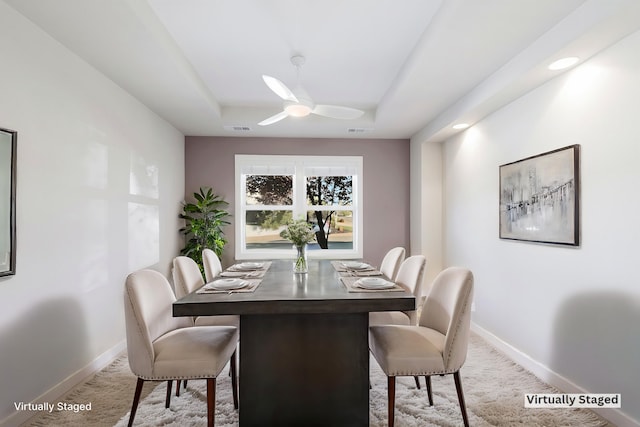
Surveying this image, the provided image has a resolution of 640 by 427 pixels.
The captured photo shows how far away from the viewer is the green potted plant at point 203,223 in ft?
15.2

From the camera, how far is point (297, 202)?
519 cm

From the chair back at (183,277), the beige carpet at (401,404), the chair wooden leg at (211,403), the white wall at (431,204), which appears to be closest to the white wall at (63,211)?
the beige carpet at (401,404)

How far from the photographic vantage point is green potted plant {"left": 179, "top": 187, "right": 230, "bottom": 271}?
4.63 meters

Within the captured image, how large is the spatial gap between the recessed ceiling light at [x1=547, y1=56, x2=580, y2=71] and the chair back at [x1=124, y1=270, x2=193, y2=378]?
119 inches

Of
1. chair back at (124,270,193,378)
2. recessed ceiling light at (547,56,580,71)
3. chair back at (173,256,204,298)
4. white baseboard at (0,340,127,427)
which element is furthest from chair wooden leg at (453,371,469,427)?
white baseboard at (0,340,127,427)

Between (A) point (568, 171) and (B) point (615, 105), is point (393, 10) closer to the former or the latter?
(B) point (615, 105)

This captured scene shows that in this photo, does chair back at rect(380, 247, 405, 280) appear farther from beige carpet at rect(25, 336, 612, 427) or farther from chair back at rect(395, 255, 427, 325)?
beige carpet at rect(25, 336, 612, 427)

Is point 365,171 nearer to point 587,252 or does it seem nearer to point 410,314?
point 410,314

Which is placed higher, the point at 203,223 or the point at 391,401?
the point at 203,223

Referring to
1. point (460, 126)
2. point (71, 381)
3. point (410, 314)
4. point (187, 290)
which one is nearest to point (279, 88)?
point (187, 290)

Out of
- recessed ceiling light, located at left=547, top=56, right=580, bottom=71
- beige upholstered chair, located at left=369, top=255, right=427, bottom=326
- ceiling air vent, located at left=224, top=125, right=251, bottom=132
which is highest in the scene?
ceiling air vent, located at left=224, top=125, right=251, bottom=132

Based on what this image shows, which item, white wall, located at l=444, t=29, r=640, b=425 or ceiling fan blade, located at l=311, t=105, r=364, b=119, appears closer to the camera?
white wall, located at l=444, t=29, r=640, b=425

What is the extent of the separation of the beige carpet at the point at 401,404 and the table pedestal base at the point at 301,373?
0.52 feet

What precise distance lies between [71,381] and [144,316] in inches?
48.1
